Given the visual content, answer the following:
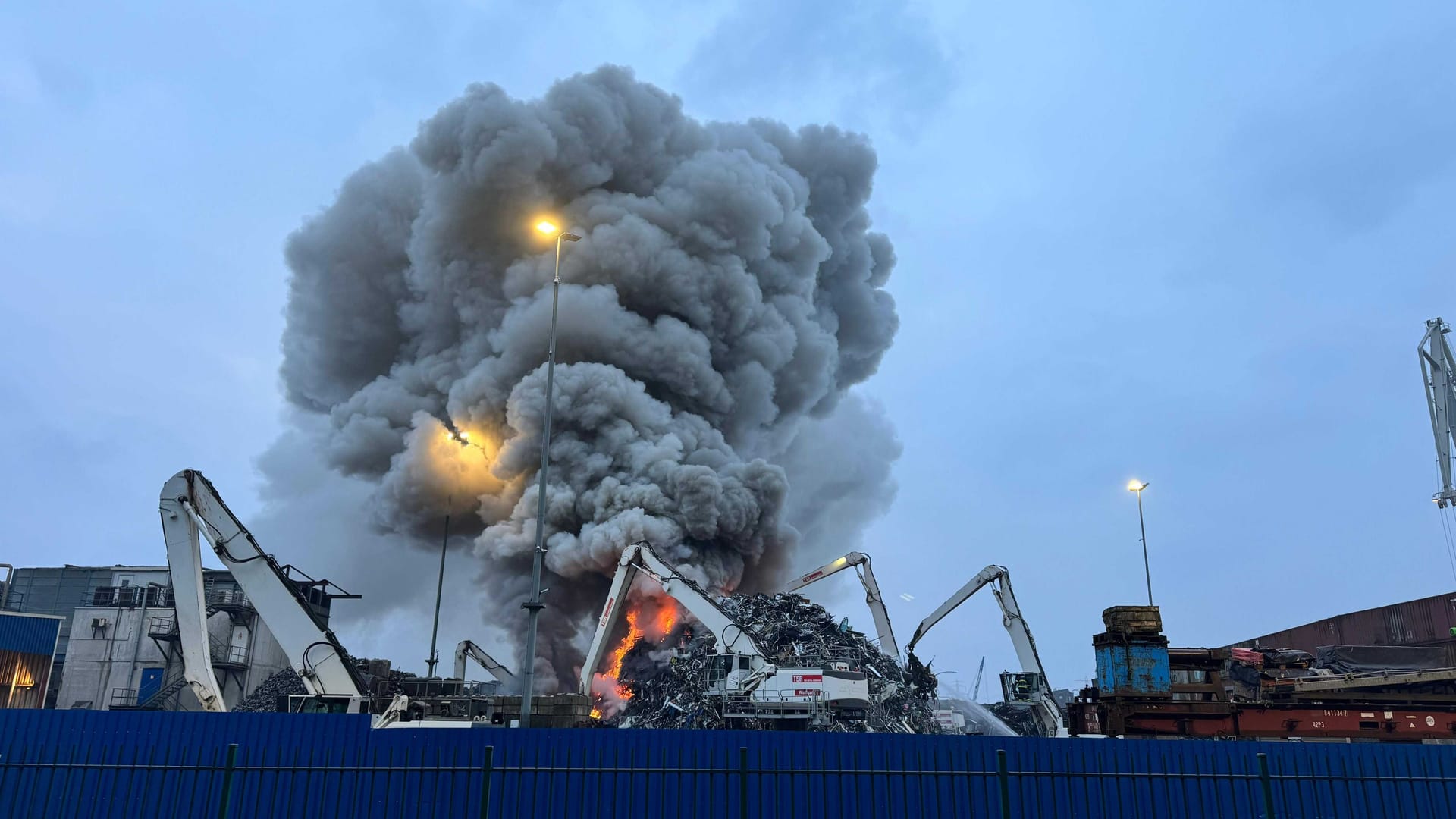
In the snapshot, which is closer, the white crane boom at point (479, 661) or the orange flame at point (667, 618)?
the white crane boom at point (479, 661)

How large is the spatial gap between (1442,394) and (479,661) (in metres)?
53.0

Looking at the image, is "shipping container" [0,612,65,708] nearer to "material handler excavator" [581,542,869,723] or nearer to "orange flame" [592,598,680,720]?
"orange flame" [592,598,680,720]

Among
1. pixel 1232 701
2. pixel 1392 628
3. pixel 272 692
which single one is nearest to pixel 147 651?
pixel 272 692

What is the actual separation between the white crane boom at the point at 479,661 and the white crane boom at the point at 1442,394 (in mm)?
49856

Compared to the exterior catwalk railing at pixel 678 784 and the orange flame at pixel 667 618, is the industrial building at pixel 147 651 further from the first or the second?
the exterior catwalk railing at pixel 678 784

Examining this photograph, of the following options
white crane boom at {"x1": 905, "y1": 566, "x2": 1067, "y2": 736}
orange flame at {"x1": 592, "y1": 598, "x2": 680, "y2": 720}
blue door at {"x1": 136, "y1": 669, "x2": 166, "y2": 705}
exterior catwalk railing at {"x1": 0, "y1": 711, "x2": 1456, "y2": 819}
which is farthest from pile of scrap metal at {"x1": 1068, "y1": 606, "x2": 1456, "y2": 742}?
blue door at {"x1": 136, "y1": 669, "x2": 166, "y2": 705}

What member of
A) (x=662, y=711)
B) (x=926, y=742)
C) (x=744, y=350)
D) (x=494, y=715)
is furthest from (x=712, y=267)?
(x=926, y=742)

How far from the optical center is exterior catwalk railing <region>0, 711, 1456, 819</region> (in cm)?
1248

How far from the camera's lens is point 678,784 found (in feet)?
41.3

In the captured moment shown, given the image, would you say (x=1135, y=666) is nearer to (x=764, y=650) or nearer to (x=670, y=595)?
(x=764, y=650)

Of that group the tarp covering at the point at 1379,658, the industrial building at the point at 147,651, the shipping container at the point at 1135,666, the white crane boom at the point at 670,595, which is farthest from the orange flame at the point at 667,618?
the tarp covering at the point at 1379,658

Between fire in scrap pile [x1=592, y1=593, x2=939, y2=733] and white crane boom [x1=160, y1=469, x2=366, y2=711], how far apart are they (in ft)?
35.9

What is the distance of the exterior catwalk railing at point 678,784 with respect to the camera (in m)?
12.5

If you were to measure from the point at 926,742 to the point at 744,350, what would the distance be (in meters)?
37.7
